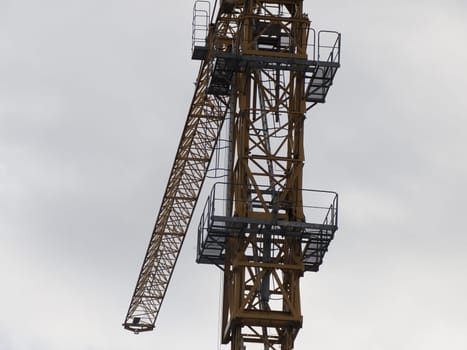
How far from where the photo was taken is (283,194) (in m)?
56.5

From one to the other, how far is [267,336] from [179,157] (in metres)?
47.0

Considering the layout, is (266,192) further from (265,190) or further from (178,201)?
(178,201)

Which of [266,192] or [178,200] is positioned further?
[178,200]

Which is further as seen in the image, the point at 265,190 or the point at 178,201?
the point at 178,201

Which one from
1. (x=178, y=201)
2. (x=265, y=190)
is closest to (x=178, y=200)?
(x=178, y=201)

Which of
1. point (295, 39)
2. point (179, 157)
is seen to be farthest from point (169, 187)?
point (295, 39)

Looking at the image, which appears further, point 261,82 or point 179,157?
point 179,157

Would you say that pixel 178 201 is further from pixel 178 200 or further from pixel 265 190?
pixel 265 190

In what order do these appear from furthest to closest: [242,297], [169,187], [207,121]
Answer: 1. [169,187]
2. [207,121]
3. [242,297]

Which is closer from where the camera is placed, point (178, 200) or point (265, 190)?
point (265, 190)

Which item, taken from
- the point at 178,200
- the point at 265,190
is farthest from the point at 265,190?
the point at 178,200

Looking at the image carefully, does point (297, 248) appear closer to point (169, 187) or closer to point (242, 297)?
point (242, 297)

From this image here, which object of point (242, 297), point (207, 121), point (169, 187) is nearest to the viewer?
point (242, 297)

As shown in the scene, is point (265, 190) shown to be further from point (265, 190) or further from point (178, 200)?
point (178, 200)
